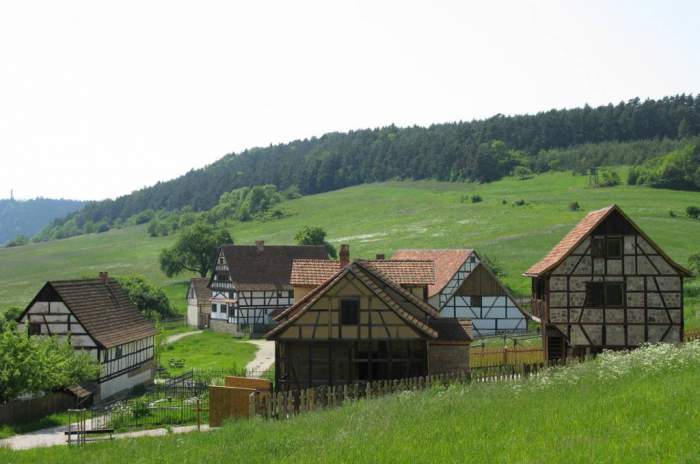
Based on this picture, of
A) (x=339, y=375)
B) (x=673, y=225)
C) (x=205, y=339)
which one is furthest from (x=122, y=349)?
(x=673, y=225)

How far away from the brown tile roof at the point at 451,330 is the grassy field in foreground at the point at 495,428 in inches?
338

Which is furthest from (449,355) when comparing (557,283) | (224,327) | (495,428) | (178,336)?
(224,327)

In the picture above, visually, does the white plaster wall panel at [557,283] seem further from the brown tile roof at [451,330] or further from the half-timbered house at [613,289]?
the brown tile roof at [451,330]

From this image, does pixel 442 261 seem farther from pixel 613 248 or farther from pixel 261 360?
pixel 613 248

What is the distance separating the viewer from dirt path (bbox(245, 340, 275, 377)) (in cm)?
4314

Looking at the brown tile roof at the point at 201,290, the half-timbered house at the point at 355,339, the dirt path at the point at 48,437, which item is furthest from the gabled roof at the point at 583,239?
the brown tile roof at the point at 201,290

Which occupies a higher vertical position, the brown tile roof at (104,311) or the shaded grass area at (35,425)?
the brown tile roof at (104,311)

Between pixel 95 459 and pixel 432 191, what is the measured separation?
5667 inches

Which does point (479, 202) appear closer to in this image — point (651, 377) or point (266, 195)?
point (266, 195)

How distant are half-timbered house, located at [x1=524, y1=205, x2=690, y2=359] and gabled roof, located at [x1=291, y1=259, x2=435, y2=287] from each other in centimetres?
637

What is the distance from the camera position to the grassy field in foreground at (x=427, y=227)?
315ft

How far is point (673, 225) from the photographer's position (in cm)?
9844

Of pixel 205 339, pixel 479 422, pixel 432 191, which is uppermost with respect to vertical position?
pixel 432 191

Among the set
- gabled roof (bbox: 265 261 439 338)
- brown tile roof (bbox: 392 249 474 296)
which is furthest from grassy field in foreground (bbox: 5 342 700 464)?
brown tile roof (bbox: 392 249 474 296)
